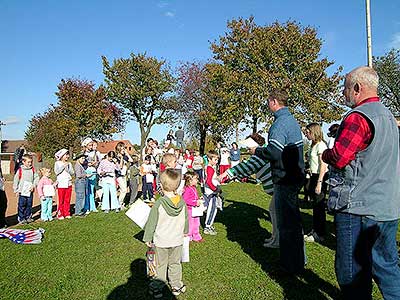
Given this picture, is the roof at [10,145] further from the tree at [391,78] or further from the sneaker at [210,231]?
the sneaker at [210,231]

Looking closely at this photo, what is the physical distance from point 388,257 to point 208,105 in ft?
114

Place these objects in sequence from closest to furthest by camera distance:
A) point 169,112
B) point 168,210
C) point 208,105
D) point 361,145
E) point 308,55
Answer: point 361,145 → point 168,210 → point 308,55 → point 208,105 → point 169,112

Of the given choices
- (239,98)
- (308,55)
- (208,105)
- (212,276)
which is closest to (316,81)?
(308,55)

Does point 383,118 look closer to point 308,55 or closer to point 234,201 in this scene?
point 234,201

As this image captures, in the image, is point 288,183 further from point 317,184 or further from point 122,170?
point 122,170

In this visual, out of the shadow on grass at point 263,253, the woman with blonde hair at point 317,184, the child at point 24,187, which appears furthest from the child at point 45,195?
the woman with blonde hair at point 317,184

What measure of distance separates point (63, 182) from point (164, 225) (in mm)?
6162

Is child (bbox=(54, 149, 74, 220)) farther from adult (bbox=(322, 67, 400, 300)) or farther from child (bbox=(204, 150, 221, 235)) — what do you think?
adult (bbox=(322, 67, 400, 300))

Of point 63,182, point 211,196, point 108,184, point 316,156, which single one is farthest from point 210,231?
point 63,182

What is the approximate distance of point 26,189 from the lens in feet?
29.6

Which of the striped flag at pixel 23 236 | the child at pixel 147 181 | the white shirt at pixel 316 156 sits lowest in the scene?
the striped flag at pixel 23 236

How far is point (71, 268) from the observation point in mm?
5520

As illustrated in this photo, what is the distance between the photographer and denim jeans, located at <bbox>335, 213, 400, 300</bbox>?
2.90 meters

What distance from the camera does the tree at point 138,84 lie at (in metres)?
37.7
